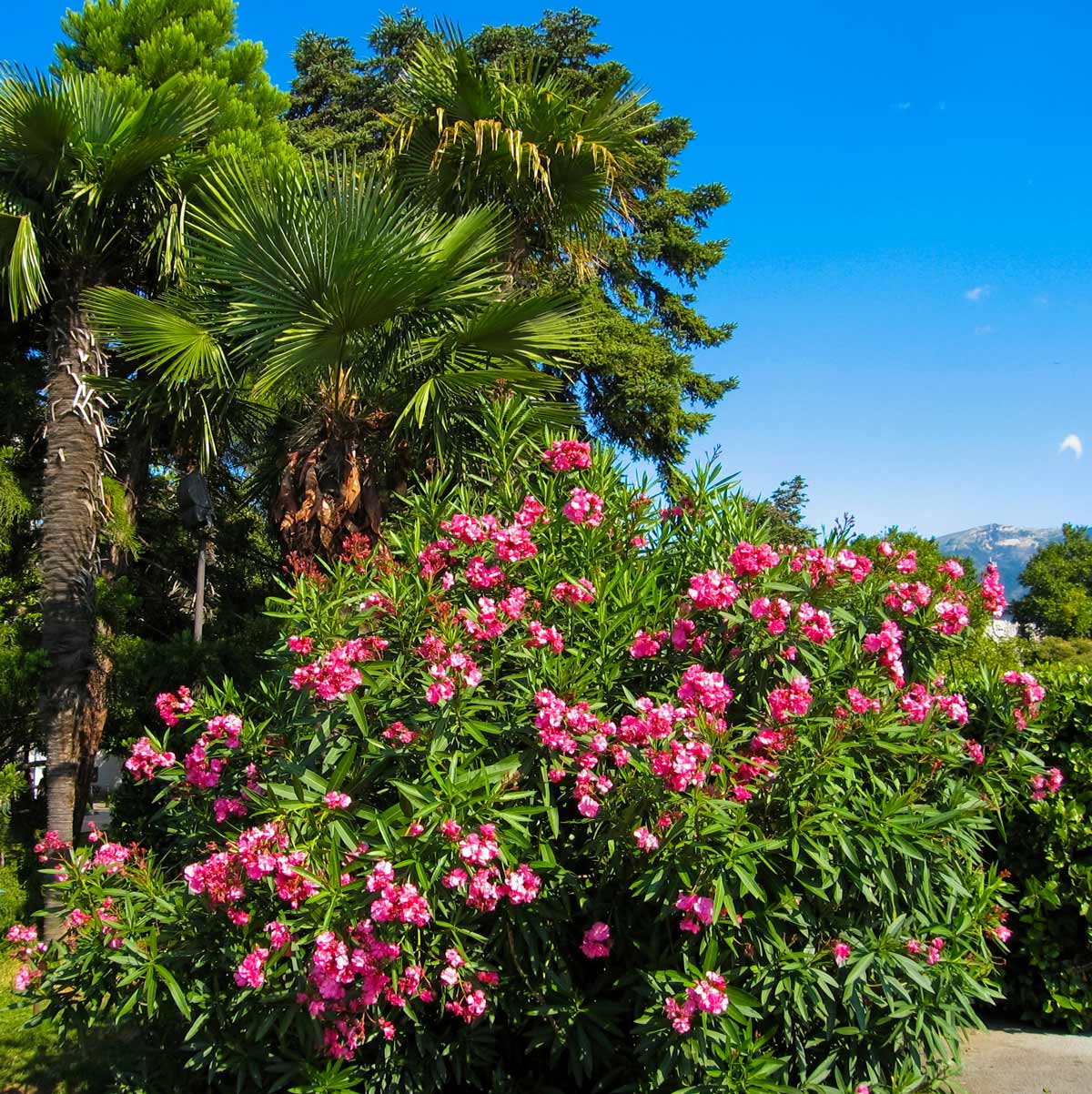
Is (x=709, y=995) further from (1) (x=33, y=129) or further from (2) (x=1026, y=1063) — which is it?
(1) (x=33, y=129)

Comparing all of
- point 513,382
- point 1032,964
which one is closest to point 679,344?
point 513,382

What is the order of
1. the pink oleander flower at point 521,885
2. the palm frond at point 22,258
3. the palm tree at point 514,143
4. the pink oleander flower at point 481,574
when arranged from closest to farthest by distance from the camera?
the pink oleander flower at point 521,885 → the pink oleander flower at point 481,574 → the palm tree at point 514,143 → the palm frond at point 22,258

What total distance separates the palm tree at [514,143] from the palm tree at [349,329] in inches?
32.2

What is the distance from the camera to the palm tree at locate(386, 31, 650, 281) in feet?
25.5

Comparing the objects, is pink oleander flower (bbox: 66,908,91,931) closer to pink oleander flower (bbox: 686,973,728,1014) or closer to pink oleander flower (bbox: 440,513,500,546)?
pink oleander flower (bbox: 440,513,500,546)

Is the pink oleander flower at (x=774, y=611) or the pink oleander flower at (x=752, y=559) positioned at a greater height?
the pink oleander flower at (x=752, y=559)

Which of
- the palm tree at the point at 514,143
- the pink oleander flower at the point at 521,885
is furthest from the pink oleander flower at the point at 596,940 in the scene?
the palm tree at the point at 514,143

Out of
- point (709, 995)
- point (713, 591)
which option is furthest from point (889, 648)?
point (709, 995)

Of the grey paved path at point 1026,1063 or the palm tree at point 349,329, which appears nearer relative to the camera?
the grey paved path at point 1026,1063

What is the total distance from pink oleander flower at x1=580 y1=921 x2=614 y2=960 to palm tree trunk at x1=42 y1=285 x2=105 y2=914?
6594 millimetres

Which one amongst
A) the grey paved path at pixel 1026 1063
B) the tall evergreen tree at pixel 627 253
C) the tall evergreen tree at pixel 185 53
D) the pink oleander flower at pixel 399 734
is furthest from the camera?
the tall evergreen tree at pixel 627 253

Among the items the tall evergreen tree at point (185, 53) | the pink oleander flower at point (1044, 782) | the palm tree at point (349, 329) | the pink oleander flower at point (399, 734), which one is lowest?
the pink oleander flower at point (1044, 782)

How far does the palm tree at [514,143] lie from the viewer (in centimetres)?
777

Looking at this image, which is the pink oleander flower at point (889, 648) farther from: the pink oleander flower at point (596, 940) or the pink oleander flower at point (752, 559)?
the pink oleander flower at point (596, 940)
